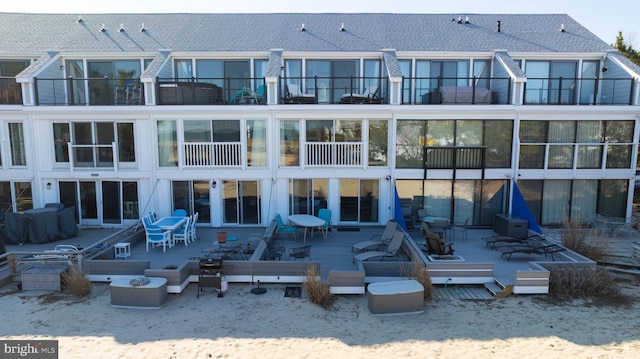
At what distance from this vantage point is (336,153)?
15.3m

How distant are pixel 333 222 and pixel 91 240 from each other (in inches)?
347

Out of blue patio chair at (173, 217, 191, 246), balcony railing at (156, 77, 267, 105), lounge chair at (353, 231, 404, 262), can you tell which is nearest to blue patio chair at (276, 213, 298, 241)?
lounge chair at (353, 231, 404, 262)

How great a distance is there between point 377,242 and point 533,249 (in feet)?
15.4

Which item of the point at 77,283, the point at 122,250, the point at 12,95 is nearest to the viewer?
the point at 77,283

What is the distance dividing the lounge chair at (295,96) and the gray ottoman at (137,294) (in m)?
8.64

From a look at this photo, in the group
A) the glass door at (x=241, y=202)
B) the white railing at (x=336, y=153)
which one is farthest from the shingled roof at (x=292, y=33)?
the glass door at (x=241, y=202)

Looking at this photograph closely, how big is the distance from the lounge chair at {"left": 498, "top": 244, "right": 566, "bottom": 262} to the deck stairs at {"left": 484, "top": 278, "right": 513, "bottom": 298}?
1.72m

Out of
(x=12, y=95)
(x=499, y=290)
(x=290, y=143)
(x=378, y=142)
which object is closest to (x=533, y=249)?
(x=499, y=290)

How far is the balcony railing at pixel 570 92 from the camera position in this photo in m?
16.4

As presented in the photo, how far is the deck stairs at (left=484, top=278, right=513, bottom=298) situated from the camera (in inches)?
385

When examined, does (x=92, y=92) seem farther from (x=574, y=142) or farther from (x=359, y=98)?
(x=574, y=142)

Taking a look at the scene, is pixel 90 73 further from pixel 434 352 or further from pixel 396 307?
pixel 434 352

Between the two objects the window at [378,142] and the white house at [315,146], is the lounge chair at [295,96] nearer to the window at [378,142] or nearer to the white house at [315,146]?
the white house at [315,146]

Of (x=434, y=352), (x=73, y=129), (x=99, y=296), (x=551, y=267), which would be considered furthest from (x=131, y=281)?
(x=551, y=267)
